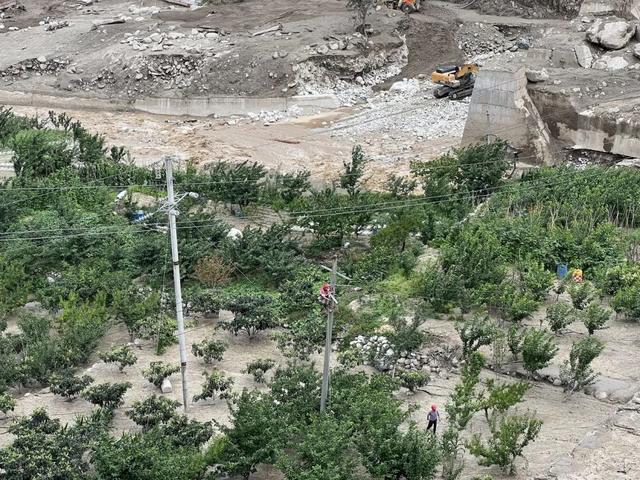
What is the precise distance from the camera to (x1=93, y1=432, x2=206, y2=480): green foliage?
14.8 m

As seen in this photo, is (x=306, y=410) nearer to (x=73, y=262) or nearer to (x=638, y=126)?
(x=73, y=262)

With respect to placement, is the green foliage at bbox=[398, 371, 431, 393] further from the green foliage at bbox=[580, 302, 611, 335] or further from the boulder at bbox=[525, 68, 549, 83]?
the boulder at bbox=[525, 68, 549, 83]

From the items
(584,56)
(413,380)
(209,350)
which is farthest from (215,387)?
(584,56)

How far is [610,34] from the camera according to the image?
3931 cm

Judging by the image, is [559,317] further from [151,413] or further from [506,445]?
[151,413]

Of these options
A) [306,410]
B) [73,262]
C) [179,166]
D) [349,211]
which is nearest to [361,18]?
[179,166]

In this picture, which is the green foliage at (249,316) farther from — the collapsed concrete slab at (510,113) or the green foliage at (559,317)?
the collapsed concrete slab at (510,113)

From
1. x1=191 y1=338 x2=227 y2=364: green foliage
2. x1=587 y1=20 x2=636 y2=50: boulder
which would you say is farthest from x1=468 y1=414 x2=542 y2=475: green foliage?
x1=587 y1=20 x2=636 y2=50: boulder

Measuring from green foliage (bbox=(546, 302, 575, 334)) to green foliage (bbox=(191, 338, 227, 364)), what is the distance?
6652 millimetres

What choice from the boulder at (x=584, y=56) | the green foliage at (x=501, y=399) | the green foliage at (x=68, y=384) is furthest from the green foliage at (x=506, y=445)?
the boulder at (x=584, y=56)

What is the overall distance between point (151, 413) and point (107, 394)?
100cm

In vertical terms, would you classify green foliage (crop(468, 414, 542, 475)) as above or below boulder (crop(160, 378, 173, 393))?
above

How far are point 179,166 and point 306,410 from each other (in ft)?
56.9

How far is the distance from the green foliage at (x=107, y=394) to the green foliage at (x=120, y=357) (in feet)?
4.34
